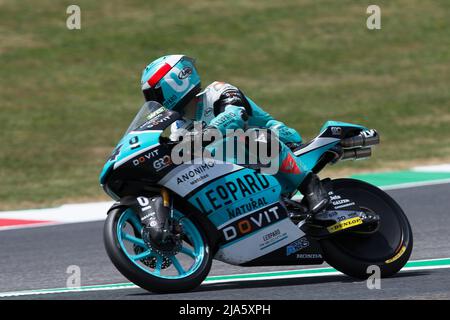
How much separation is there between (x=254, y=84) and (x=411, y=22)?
509 cm

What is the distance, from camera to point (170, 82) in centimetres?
670

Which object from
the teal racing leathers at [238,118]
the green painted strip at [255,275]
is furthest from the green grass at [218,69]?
the teal racing leathers at [238,118]

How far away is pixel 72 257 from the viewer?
8711 mm

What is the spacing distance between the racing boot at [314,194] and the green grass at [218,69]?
19.7 ft

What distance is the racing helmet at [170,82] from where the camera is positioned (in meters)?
6.70

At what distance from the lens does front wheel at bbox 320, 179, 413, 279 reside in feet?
23.1

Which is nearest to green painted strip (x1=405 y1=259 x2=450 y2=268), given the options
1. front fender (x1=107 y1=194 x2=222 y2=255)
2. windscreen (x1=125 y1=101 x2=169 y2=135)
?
front fender (x1=107 y1=194 x2=222 y2=255)

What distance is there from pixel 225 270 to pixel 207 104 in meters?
1.54

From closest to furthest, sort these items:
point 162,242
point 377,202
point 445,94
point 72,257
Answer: point 162,242 → point 377,202 → point 72,257 → point 445,94

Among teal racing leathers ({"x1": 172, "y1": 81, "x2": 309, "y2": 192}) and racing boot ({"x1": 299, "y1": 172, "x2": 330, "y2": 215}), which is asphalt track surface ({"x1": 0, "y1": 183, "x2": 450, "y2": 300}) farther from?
teal racing leathers ({"x1": 172, "y1": 81, "x2": 309, "y2": 192})

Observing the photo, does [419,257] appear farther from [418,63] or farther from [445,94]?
[418,63]

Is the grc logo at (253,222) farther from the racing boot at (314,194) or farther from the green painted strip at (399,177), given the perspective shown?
the green painted strip at (399,177)
